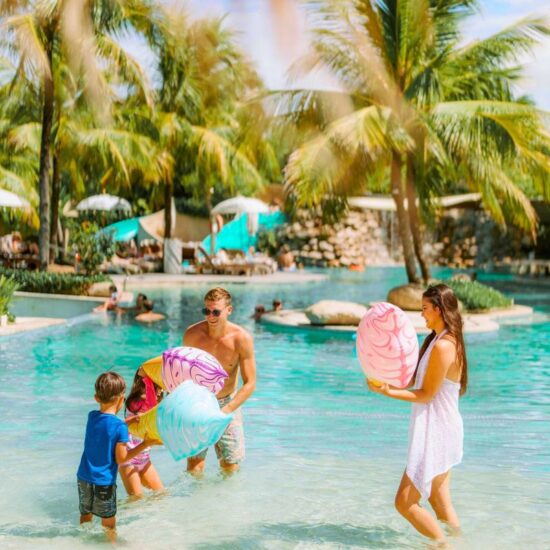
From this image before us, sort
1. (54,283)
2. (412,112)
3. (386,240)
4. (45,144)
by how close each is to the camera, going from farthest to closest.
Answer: (386,240)
(45,144)
(54,283)
(412,112)

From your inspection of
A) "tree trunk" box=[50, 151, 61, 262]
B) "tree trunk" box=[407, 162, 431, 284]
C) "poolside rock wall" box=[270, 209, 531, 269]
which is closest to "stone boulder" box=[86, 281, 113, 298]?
"tree trunk" box=[50, 151, 61, 262]

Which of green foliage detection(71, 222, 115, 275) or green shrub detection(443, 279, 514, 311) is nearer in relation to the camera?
green shrub detection(443, 279, 514, 311)

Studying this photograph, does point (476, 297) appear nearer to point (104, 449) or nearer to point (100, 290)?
point (100, 290)

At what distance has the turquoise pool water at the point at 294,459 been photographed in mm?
5633

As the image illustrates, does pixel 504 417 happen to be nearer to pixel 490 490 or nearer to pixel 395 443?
pixel 395 443

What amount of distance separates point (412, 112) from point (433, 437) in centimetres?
1454

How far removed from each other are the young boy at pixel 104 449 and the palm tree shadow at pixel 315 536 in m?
0.84

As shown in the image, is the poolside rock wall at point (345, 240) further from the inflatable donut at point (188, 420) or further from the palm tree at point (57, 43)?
the inflatable donut at point (188, 420)

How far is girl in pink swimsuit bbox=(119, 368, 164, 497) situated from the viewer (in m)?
5.36

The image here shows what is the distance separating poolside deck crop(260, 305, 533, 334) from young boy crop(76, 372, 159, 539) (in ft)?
38.2

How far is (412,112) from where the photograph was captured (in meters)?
18.5

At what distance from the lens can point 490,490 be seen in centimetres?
679

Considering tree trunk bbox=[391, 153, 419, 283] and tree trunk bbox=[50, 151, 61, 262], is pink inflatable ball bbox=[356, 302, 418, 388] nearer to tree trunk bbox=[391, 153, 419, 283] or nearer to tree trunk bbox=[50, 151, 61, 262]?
tree trunk bbox=[391, 153, 419, 283]

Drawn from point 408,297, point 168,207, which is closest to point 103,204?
point 168,207
